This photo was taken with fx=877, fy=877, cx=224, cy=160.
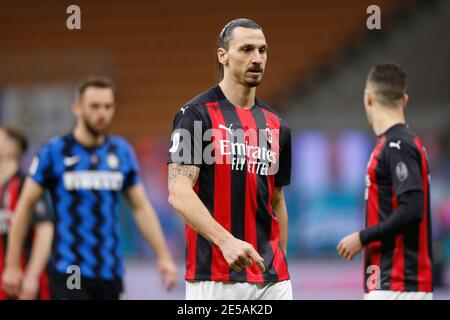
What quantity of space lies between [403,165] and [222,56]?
4.19 ft

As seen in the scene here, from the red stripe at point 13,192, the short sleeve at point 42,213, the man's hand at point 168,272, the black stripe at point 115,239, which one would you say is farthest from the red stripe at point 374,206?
the red stripe at point 13,192

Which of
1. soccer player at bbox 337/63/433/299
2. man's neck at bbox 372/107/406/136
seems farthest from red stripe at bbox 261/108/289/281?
man's neck at bbox 372/107/406/136

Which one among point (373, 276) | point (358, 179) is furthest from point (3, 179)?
point (358, 179)

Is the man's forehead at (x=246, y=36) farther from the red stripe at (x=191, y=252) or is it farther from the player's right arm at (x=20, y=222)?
the player's right arm at (x=20, y=222)

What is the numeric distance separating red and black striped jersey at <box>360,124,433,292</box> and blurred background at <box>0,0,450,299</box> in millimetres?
10633

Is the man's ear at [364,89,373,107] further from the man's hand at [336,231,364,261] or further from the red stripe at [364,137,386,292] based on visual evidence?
the man's hand at [336,231,364,261]

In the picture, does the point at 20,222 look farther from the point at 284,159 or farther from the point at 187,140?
the point at 187,140

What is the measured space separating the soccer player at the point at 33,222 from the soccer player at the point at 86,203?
23 cm

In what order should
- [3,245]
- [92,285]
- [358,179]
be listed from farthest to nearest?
[358,179]
[3,245]
[92,285]

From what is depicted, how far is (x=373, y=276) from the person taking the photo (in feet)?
16.7

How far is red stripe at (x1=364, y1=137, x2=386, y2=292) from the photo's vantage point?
5082 mm

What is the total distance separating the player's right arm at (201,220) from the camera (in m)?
3.83

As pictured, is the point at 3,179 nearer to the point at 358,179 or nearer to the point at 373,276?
the point at 373,276

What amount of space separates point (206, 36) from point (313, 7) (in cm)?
240
